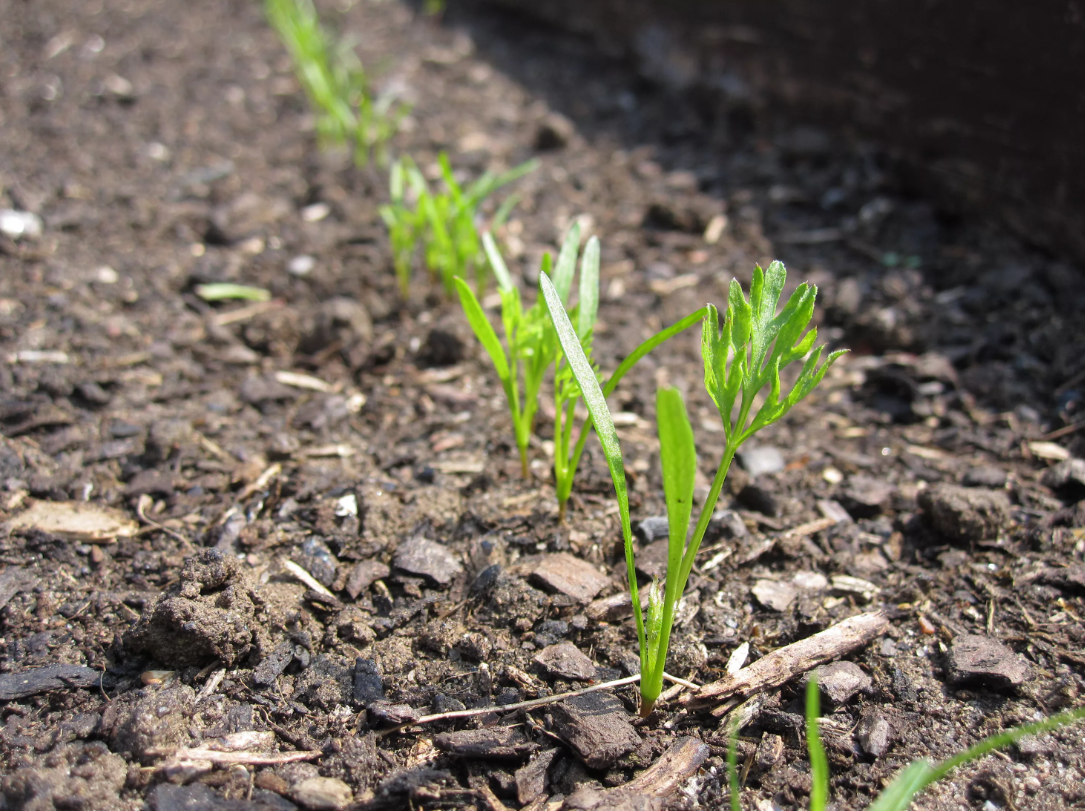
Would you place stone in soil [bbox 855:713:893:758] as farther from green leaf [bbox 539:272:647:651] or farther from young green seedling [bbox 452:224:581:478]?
young green seedling [bbox 452:224:581:478]

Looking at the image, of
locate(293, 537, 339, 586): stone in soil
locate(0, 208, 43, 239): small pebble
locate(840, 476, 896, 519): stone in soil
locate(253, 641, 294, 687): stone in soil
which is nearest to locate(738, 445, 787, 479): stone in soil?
locate(840, 476, 896, 519): stone in soil

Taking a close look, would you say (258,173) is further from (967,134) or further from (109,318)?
(967,134)

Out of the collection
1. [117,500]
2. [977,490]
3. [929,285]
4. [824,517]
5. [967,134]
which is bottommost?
[117,500]

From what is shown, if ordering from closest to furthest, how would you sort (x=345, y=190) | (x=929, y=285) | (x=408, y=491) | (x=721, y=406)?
(x=721, y=406)
(x=408, y=491)
(x=929, y=285)
(x=345, y=190)

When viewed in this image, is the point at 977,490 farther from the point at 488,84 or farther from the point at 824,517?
the point at 488,84

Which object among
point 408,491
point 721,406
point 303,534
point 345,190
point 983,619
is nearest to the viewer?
point 721,406

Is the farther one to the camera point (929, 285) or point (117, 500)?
point (929, 285)

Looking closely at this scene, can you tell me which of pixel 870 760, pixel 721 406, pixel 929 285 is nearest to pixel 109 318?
pixel 721 406

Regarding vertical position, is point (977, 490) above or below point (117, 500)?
above

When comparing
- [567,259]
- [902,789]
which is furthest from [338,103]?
[902,789]
